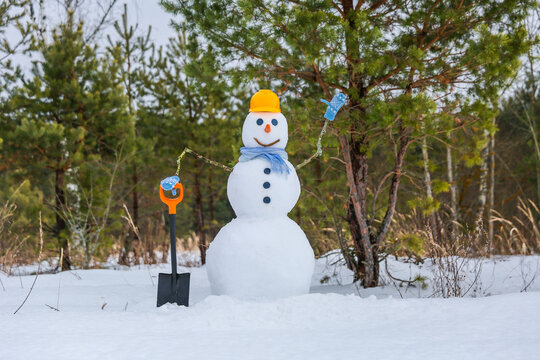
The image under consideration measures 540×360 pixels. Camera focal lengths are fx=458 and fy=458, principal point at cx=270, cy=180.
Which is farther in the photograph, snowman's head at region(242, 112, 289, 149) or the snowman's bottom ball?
snowman's head at region(242, 112, 289, 149)

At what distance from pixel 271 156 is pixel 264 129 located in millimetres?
237

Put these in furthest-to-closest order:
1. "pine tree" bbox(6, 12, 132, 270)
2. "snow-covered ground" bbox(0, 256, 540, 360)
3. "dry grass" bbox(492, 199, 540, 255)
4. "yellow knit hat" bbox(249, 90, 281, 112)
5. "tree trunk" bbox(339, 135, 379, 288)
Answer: "pine tree" bbox(6, 12, 132, 270) → "dry grass" bbox(492, 199, 540, 255) → "tree trunk" bbox(339, 135, 379, 288) → "yellow knit hat" bbox(249, 90, 281, 112) → "snow-covered ground" bbox(0, 256, 540, 360)

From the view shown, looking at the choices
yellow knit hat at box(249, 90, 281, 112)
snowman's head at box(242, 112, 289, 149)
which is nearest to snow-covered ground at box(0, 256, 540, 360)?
snowman's head at box(242, 112, 289, 149)

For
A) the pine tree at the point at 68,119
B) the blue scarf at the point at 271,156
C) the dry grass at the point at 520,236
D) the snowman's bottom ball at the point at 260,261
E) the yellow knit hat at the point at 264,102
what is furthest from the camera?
the pine tree at the point at 68,119

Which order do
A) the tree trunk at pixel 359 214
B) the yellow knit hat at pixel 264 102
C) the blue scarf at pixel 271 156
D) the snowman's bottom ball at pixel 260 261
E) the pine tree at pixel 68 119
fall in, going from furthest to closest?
the pine tree at pixel 68 119 → the tree trunk at pixel 359 214 → the yellow knit hat at pixel 264 102 → the blue scarf at pixel 271 156 → the snowman's bottom ball at pixel 260 261

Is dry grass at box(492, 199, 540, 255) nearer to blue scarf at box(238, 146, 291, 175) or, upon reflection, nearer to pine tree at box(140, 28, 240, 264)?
blue scarf at box(238, 146, 291, 175)

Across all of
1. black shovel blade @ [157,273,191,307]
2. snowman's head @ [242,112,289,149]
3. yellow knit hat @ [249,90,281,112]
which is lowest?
black shovel blade @ [157,273,191,307]

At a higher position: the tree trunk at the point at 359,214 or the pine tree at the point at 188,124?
the pine tree at the point at 188,124

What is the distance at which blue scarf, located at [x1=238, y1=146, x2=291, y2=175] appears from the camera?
371 cm

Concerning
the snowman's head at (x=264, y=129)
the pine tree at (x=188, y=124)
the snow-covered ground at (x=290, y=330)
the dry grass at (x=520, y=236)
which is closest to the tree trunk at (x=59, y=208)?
the pine tree at (x=188, y=124)

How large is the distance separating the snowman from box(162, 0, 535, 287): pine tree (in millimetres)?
741

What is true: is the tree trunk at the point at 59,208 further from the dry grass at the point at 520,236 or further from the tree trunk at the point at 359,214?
the dry grass at the point at 520,236

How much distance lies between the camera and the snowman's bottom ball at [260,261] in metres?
3.50

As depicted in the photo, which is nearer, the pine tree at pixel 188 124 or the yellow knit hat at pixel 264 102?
the yellow knit hat at pixel 264 102
